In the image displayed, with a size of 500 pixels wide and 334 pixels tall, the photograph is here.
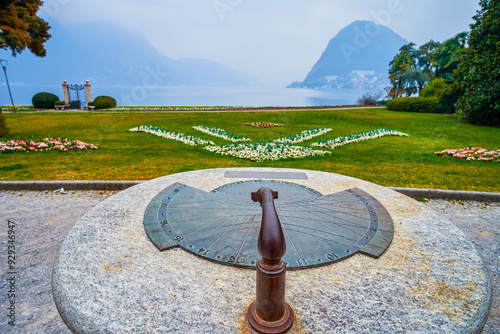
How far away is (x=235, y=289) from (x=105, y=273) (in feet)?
3.57

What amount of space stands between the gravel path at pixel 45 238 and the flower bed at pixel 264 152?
138 inches

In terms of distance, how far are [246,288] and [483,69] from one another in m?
18.9

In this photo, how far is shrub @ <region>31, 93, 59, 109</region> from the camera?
2500cm

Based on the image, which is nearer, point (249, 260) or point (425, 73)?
point (249, 260)

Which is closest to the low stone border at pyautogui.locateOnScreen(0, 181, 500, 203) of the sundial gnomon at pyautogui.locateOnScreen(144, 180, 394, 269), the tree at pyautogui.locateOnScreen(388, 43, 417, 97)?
the sundial gnomon at pyautogui.locateOnScreen(144, 180, 394, 269)

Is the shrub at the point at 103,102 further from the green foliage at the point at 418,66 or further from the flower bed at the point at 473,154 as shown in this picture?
the green foliage at the point at 418,66

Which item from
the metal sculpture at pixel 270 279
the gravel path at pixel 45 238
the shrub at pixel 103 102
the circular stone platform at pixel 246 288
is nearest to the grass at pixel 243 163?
the gravel path at pixel 45 238

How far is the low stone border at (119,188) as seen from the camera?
17.1 ft

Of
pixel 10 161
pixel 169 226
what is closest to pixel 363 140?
pixel 169 226

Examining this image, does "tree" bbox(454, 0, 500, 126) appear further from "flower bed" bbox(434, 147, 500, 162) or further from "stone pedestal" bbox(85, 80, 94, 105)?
"stone pedestal" bbox(85, 80, 94, 105)

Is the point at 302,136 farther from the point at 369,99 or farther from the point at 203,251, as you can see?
the point at 369,99

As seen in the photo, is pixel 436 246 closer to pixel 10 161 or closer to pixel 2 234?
pixel 2 234

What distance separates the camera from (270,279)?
1.62 meters

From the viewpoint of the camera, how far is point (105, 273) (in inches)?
90.8
